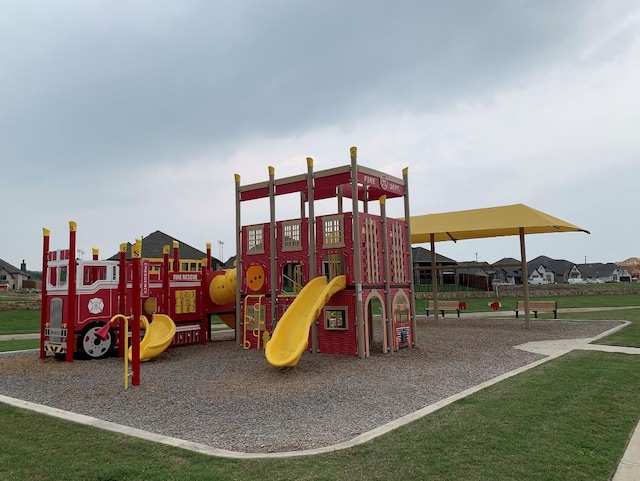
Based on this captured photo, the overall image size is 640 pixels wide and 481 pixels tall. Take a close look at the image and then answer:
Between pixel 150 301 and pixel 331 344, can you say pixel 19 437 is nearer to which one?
pixel 331 344

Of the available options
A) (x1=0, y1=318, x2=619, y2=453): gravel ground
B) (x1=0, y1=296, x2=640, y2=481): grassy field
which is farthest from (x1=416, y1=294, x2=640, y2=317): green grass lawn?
(x1=0, y1=296, x2=640, y2=481): grassy field

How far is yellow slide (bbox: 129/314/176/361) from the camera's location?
14242 millimetres

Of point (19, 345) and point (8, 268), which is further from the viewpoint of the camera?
point (8, 268)

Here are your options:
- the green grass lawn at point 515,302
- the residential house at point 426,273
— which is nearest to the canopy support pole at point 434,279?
the green grass lawn at point 515,302

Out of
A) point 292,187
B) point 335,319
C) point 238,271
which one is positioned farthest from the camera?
point 238,271

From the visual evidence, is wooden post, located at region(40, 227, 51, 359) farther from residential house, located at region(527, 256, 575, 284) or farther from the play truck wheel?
residential house, located at region(527, 256, 575, 284)

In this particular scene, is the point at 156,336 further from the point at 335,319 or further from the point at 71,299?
the point at 335,319

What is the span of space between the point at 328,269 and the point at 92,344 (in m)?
7.21

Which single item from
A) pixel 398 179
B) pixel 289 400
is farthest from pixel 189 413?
pixel 398 179

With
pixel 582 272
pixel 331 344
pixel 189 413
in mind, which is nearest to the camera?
pixel 189 413

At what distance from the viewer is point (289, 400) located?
909 centimetres

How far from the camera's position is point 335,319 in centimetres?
1466

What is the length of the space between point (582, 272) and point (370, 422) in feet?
463

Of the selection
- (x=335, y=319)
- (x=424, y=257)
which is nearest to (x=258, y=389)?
(x=335, y=319)
